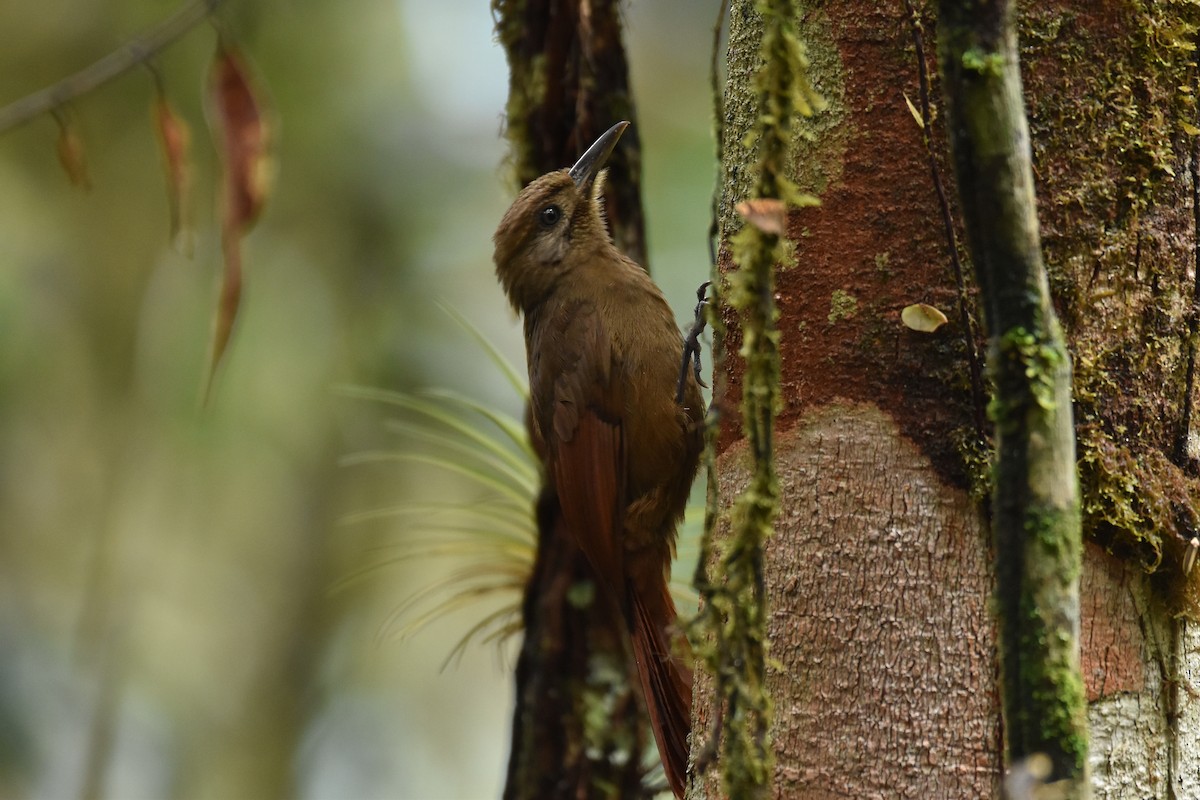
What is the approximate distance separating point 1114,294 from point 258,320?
690 centimetres

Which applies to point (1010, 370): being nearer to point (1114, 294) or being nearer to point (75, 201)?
point (1114, 294)

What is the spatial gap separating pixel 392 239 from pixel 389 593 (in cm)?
262

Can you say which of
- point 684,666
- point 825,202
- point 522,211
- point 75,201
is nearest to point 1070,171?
point 825,202

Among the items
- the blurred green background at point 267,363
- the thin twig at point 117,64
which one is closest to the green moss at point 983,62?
the thin twig at point 117,64

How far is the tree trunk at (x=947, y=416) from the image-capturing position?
5.60 ft

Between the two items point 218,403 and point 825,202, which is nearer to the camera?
point 825,202

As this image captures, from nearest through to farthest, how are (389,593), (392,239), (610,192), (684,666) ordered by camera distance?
(684,666) < (610,192) < (392,239) < (389,593)

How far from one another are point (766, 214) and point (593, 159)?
2.22 metres

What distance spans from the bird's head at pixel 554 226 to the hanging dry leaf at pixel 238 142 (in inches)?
70.4

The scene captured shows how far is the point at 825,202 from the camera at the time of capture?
196 centimetres

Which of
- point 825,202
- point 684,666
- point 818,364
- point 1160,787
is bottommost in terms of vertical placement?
point 1160,787

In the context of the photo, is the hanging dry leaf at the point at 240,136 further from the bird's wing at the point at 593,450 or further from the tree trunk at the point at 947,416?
the bird's wing at the point at 593,450

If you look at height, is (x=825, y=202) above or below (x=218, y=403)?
below

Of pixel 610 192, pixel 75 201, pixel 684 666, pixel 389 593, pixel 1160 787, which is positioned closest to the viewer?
pixel 1160 787
